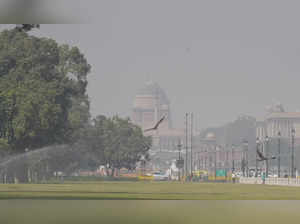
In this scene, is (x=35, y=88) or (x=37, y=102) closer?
(x=37, y=102)

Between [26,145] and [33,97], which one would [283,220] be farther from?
[26,145]

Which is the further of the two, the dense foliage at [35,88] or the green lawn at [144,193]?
the dense foliage at [35,88]

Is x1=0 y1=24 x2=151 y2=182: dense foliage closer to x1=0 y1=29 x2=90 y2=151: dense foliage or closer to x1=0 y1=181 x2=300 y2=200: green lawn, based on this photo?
x1=0 y1=29 x2=90 y2=151: dense foliage

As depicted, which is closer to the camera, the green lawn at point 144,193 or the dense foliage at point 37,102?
the green lawn at point 144,193

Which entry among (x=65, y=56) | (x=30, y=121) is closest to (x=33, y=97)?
(x=30, y=121)

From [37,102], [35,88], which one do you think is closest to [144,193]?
[37,102]

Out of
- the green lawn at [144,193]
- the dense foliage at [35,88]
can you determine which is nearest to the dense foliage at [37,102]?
the dense foliage at [35,88]

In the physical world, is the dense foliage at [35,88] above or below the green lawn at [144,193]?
above

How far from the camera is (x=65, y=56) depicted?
347 feet

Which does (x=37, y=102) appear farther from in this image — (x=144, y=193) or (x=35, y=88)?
(x=144, y=193)

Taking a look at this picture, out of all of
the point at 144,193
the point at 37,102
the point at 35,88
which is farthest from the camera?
the point at 35,88

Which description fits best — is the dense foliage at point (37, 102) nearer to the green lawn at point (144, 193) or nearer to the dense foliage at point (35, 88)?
the dense foliage at point (35, 88)

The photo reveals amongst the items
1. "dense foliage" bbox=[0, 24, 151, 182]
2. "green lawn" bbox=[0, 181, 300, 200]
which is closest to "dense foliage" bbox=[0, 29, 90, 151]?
"dense foliage" bbox=[0, 24, 151, 182]

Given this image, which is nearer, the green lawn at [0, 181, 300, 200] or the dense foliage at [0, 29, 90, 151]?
the green lawn at [0, 181, 300, 200]
